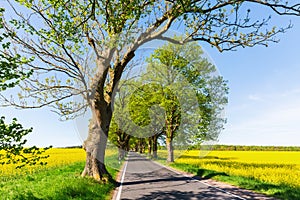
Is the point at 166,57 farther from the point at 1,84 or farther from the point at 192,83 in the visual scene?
the point at 1,84

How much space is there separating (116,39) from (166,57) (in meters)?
23.8

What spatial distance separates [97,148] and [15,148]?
9.68 m

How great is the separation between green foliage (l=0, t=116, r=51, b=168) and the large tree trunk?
9.05 metres

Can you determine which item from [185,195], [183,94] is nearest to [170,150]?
[183,94]

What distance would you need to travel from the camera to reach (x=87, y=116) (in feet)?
56.2

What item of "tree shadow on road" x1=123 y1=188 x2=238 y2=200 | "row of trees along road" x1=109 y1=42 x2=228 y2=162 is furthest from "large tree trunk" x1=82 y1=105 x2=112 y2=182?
"row of trees along road" x1=109 y1=42 x2=228 y2=162

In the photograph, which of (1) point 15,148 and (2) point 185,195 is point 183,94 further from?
(1) point 15,148

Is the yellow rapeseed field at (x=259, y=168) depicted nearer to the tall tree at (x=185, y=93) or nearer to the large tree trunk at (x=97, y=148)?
the tall tree at (x=185, y=93)

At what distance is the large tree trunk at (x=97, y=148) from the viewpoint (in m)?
14.4

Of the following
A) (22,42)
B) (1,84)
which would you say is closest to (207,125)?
(22,42)

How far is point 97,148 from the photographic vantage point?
14.8 meters

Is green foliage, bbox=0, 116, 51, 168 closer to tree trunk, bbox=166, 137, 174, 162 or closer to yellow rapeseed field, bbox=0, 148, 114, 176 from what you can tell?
yellow rapeseed field, bbox=0, 148, 114, 176

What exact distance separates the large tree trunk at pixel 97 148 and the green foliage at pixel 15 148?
29.7 feet

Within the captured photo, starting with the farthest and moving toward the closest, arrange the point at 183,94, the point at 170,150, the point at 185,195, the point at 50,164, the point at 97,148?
the point at 170,150, the point at 183,94, the point at 50,164, the point at 97,148, the point at 185,195
